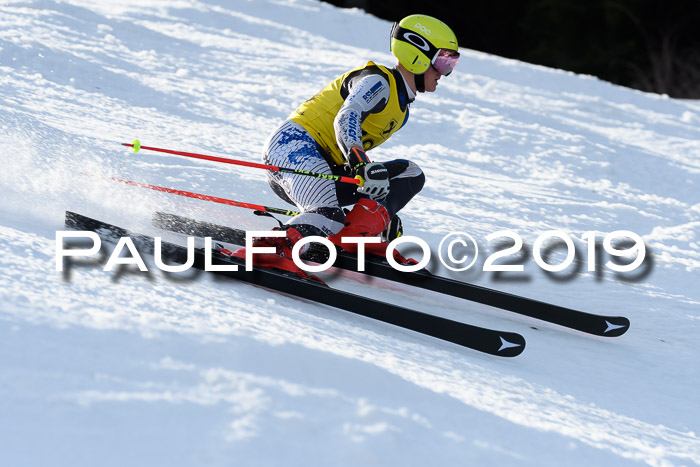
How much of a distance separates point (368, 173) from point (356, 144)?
5.8 inches

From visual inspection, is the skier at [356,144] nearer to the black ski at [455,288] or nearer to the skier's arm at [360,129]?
the skier's arm at [360,129]

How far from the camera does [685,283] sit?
4598 mm

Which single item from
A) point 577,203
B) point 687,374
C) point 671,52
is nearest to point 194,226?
point 687,374

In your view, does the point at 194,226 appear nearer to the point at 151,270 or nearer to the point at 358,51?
the point at 151,270

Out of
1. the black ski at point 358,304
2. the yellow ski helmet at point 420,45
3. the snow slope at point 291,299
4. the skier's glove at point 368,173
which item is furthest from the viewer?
the yellow ski helmet at point 420,45

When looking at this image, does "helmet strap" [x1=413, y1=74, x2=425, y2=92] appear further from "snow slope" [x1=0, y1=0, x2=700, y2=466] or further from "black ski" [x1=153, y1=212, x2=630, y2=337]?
"snow slope" [x1=0, y1=0, x2=700, y2=466]

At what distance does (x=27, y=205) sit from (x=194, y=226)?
787 mm

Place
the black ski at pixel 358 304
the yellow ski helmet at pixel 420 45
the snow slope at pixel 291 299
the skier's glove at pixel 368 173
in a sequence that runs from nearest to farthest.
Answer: the snow slope at pixel 291 299
the black ski at pixel 358 304
the skier's glove at pixel 368 173
the yellow ski helmet at pixel 420 45

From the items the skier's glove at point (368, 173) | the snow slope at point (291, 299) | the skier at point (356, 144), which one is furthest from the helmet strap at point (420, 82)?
the snow slope at point (291, 299)

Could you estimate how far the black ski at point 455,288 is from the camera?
350 centimetres

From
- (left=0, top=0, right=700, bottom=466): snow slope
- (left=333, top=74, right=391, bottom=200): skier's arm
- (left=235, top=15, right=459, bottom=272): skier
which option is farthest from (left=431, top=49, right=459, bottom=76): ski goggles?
(left=0, top=0, right=700, bottom=466): snow slope

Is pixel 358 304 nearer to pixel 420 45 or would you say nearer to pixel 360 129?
pixel 360 129

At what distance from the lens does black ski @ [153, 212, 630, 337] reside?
138 inches

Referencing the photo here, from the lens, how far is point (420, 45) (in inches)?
146
